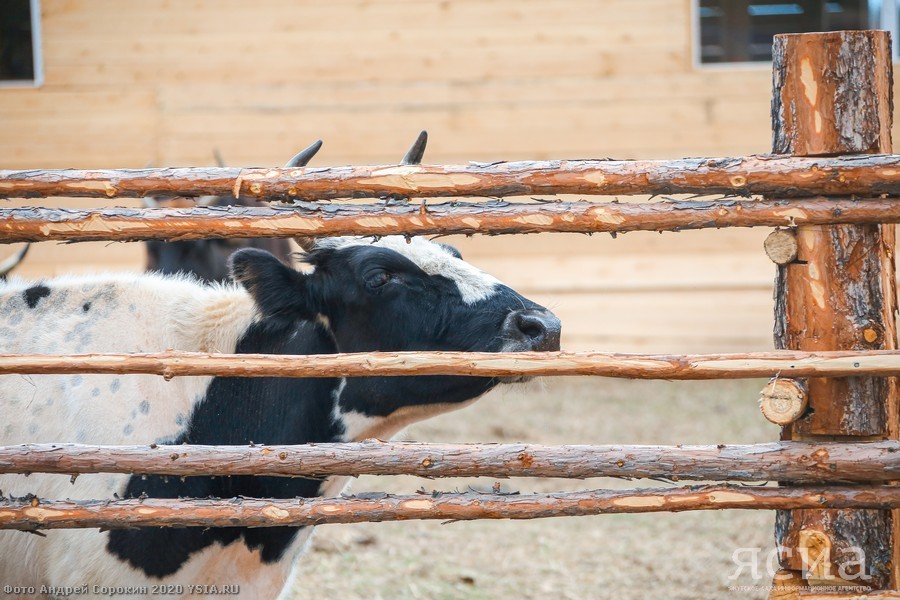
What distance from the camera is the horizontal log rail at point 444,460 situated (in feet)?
8.21

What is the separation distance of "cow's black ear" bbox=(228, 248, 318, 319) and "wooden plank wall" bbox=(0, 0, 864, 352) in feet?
20.3

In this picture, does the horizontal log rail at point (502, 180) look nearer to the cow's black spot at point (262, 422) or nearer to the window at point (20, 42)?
the cow's black spot at point (262, 422)

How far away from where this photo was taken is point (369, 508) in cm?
254

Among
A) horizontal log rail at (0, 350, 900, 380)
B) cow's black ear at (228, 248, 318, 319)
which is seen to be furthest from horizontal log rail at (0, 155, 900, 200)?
horizontal log rail at (0, 350, 900, 380)

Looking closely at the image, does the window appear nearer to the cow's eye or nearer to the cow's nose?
the cow's eye

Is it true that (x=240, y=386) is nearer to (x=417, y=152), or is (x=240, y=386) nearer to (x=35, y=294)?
(x=35, y=294)

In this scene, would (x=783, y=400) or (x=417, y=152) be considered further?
(x=417, y=152)

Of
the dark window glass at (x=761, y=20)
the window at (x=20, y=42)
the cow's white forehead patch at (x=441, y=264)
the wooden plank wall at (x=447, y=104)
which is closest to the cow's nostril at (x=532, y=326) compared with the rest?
the cow's white forehead patch at (x=441, y=264)

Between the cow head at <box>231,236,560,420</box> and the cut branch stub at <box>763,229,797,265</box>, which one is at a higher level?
the cut branch stub at <box>763,229,797,265</box>

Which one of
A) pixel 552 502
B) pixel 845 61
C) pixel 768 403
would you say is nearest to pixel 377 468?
pixel 552 502

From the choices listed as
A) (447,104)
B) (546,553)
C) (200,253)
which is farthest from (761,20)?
(546,553)

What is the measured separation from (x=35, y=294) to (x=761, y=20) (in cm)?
796

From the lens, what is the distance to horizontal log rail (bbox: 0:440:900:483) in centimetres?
250

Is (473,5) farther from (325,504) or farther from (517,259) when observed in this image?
(325,504)
